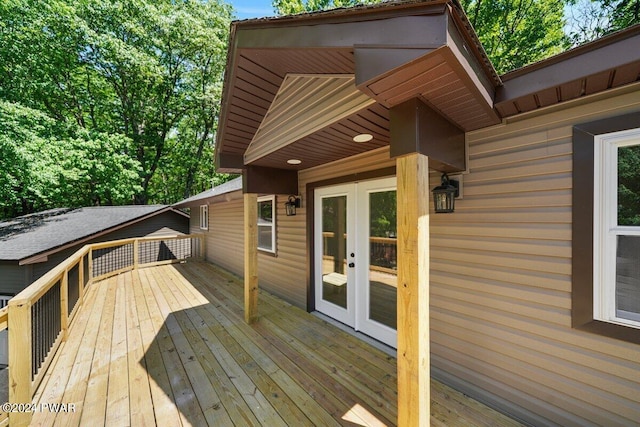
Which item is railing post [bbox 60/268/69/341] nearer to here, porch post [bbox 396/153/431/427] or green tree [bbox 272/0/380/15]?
porch post [bbox 396/153/431/427]

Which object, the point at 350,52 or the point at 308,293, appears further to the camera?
the point at 308,293

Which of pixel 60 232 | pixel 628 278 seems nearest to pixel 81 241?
→ pixel 60 232

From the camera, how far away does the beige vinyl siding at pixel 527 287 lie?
1731mm

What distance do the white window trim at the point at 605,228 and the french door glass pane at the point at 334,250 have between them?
242 centimetres

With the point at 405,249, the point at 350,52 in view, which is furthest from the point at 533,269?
the point at 350,52

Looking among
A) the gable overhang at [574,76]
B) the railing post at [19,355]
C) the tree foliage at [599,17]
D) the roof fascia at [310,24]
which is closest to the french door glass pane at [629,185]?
the gable overhang at [574,76]

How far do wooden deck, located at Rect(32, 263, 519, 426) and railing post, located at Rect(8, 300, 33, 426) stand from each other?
219mm

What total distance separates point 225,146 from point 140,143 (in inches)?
587

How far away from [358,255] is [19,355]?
3.27 meters

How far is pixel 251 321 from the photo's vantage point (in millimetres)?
3781

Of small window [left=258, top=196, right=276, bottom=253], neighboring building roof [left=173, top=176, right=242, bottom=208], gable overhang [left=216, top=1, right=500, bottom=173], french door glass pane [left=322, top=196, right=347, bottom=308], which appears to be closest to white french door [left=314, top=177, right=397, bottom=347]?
french door glass pane [left=322, top=196, right=347, bottom=308]

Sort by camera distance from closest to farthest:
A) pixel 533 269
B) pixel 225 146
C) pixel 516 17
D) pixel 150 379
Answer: pixel 533 269
pixel 150 379
pixel 225 146
pixel 516 17

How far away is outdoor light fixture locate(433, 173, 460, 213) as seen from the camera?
2.31m

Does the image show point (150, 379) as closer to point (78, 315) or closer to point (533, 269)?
point (78, 315)
